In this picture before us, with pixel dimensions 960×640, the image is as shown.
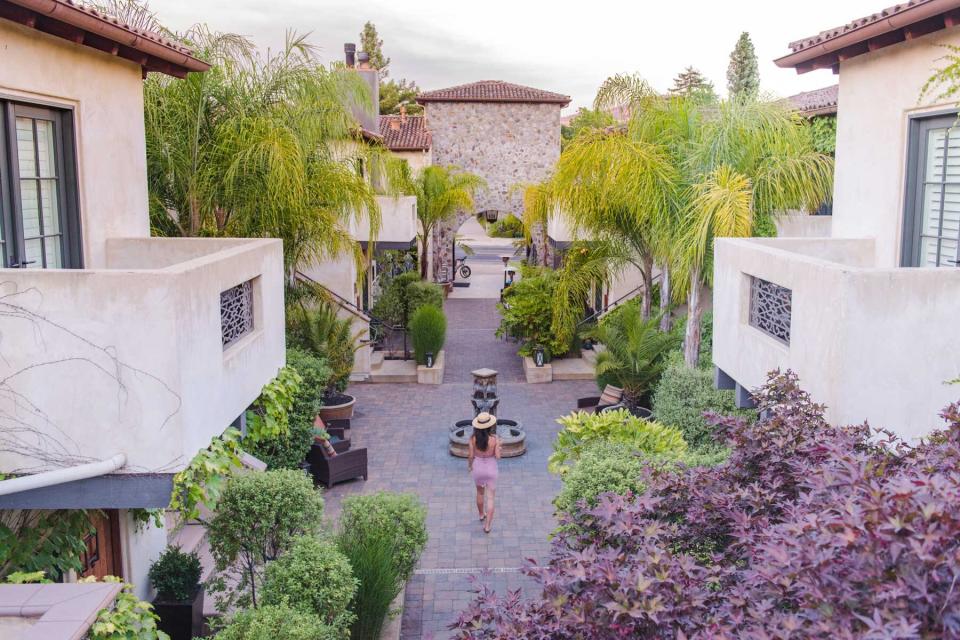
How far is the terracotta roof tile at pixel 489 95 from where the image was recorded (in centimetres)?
3583

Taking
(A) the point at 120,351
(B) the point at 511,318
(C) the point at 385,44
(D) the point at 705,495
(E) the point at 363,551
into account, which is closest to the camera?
(D) the point at 705,495

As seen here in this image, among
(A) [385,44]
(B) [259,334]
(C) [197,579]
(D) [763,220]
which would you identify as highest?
(A) [385,44]

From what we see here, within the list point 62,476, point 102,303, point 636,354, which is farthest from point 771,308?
point 636,354

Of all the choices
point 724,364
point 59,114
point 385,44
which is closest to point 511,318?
point 724,364

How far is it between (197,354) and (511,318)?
15772 mm

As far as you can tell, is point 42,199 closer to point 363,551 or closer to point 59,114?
point 59,114

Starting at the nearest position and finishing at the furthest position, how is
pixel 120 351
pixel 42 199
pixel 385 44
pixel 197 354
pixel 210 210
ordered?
pixel 120 351
pixel 197 354
pixel 42 199
pixel 210 210
pixel 385 44

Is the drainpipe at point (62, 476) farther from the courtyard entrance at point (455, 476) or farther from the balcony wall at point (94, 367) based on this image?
the courtyard entrance at point (455, 476)

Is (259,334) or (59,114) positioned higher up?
(59,114)

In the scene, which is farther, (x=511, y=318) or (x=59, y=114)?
(x=511, y=318)

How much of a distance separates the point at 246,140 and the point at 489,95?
83.1ft

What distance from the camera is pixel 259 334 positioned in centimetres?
917

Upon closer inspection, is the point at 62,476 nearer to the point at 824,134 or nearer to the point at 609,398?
the point at 609,398

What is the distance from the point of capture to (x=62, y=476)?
6070mm
